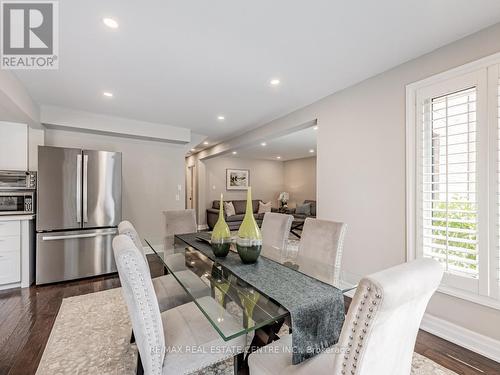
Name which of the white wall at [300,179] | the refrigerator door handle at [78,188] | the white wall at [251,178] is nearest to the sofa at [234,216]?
the white wall at [251,178]

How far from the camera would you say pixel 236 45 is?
2.06 meters

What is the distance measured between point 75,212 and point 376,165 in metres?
3.94

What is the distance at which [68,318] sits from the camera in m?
2.33

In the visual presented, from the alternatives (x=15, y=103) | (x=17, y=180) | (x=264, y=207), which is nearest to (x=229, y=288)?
(x=15, y=103)

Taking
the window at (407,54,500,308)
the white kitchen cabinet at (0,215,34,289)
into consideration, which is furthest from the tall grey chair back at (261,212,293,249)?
→ the white kitchen cabinet at (0,215,34,289)

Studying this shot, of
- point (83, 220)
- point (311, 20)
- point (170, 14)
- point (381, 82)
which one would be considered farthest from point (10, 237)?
point (381, 82)

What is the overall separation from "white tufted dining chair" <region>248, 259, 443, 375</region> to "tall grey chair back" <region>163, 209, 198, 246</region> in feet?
8.22

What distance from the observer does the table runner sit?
3.66 ft

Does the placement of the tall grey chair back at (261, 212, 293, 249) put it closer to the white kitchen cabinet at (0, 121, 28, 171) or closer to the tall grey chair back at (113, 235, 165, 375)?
the tall grey chair back at (113, 235, 165, 375)

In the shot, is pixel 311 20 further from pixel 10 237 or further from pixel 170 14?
pixel 10 237

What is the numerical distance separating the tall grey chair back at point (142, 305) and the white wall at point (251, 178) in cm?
665

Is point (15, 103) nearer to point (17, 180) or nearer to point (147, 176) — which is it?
point (17, 180)

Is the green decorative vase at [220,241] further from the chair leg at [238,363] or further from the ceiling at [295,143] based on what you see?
the ceiling at [295,143]

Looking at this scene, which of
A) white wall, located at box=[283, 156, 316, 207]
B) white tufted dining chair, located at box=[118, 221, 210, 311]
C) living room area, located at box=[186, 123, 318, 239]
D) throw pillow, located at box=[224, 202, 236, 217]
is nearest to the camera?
white tufted dining chair, located at box=[118, 221, 210, 311]
